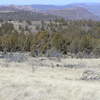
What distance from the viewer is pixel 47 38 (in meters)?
38.9

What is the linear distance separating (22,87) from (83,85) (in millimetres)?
1895

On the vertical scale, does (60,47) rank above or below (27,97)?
below

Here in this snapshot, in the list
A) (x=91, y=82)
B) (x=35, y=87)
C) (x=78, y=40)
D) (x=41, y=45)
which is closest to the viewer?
(x=35, y=87)

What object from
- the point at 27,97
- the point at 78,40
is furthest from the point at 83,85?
the point at 78,40

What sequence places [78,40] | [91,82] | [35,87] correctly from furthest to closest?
[78,40] < [91,82] < [35,87]

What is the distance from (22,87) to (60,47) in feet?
82.1

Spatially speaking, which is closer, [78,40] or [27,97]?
[27,97]

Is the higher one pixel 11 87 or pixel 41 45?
pixel 11 87

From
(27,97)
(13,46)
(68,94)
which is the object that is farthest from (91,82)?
(13,46)

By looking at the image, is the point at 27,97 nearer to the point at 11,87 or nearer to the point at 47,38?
the point at 11,87

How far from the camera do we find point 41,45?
35531 millimetres

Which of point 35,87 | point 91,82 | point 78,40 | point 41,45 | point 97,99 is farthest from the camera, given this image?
point 78,40

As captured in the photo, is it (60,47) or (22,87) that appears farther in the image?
(60,47)

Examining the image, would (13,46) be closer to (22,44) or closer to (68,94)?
(22,44)
